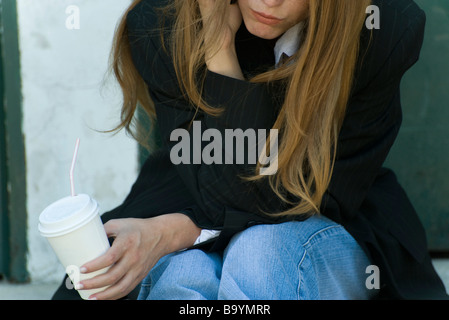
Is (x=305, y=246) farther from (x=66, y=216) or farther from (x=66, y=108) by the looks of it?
(x=66, y=108)

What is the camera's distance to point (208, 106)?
1695 millimetres

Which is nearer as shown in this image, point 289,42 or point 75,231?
point 75,231

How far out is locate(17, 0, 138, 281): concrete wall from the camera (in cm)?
222

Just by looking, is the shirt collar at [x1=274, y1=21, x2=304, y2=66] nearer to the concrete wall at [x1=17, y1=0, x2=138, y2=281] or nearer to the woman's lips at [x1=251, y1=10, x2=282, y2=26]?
the woman's lips at [x1=251, y1=10, x2=282, y2=26]

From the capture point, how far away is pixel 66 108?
2.28 meters

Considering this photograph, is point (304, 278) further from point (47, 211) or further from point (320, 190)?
point (47, 211)

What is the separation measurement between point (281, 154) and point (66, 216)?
0.54 meters

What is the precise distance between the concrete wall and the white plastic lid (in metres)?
0.84

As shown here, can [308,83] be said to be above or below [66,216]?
above

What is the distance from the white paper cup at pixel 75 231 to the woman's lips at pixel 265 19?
1.95ft

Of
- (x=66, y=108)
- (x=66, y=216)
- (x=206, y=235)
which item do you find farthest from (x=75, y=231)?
(x=66, y=108)

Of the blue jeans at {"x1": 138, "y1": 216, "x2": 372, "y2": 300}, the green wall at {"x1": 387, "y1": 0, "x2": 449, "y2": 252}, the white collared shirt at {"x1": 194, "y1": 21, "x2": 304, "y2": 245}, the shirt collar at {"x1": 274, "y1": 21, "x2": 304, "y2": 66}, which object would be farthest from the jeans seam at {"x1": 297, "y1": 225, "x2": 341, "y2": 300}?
the green wall at {"x1": 387, "y1": 0, "x2": 449, "y2": 252}
